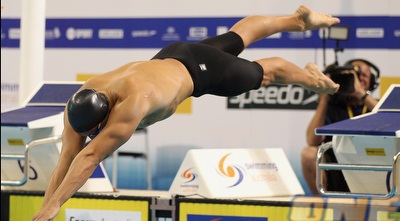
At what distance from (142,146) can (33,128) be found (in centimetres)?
301

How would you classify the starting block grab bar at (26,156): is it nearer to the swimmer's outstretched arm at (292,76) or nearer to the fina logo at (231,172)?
the fina logo at (231,172)

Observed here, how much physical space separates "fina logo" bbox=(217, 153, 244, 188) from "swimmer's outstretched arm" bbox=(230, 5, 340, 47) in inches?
38.3

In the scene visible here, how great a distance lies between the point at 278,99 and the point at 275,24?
115 inches

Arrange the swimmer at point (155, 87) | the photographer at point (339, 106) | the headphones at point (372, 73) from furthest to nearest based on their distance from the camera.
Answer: the headphones at point (372, 73) → the photographer at point (339, 106) → the swimmer at point (155, 87)

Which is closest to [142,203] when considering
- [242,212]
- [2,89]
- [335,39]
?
[242,212]

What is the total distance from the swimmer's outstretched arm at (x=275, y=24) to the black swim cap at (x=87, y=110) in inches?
59.1

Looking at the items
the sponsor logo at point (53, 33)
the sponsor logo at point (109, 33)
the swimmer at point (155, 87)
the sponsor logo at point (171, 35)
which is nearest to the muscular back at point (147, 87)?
the swimmer at point (155, 87)

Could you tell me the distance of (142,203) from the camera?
6.90 m

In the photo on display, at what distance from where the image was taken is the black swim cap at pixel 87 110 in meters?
5.47

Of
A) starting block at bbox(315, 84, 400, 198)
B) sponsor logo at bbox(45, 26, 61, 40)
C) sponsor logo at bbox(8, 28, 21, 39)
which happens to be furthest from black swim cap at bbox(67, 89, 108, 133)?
sponsor logo at bbox(8, 28, 21, 39)

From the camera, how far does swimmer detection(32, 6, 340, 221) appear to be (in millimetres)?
5398

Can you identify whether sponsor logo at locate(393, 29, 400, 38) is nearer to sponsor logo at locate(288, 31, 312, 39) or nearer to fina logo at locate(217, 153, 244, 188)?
sponsor logo at locate(288, 31, 312, 39)

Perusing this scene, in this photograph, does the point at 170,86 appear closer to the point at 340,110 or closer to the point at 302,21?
the point at 302,21

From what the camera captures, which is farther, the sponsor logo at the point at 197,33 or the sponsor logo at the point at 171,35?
the sponsor logo at the point at 171,35
